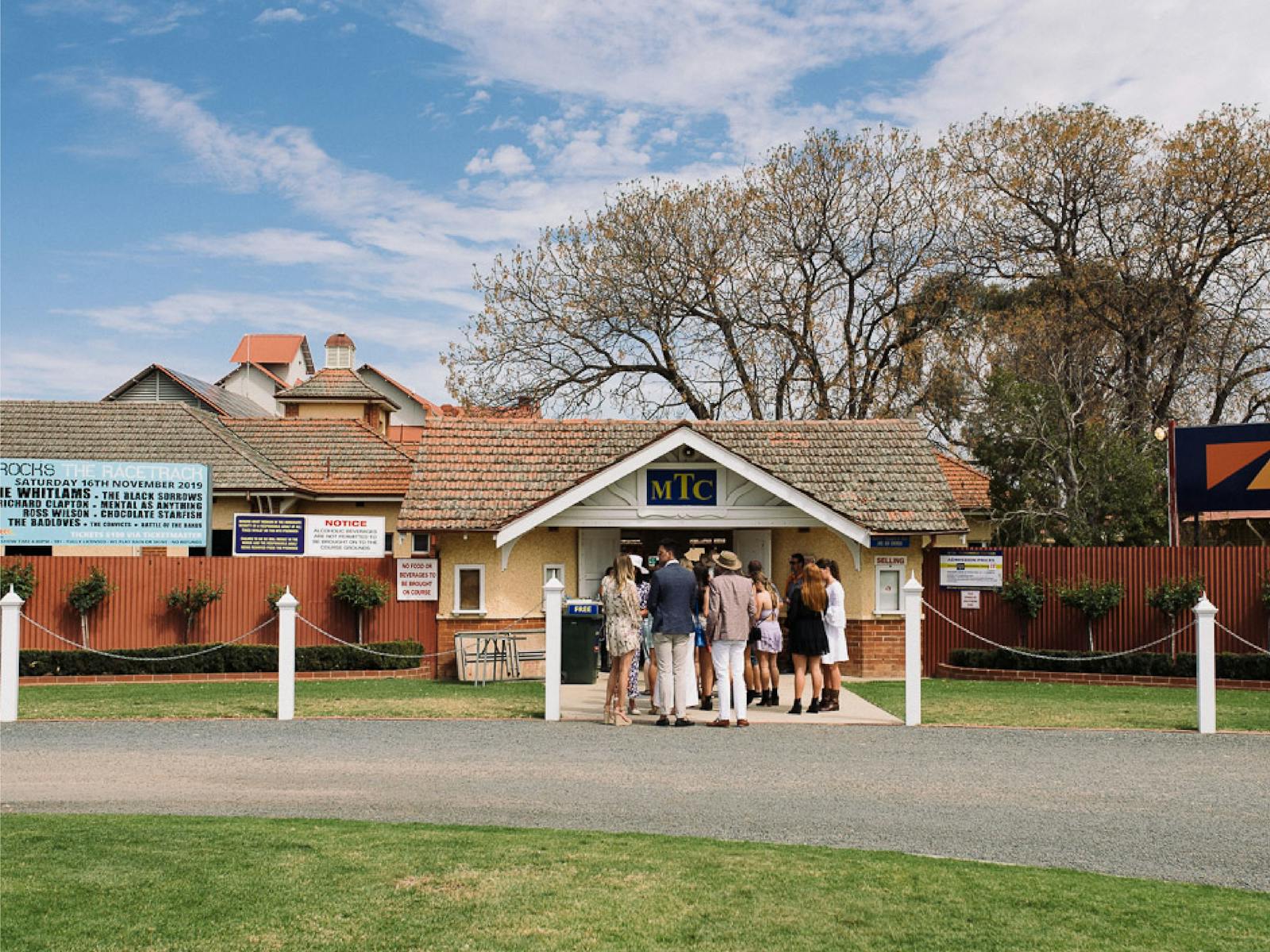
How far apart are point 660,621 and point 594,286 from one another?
21340mm

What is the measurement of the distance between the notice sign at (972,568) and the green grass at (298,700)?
23.6 feet

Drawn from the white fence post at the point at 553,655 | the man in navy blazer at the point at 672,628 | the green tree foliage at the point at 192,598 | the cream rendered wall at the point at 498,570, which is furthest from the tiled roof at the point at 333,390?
the man in navy blazer at the point at 672,628

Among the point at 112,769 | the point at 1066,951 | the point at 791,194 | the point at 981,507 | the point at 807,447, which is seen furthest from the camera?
the point at 791,194

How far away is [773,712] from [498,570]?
7.29 metres

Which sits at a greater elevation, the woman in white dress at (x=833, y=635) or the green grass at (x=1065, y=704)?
the woman in white dress at (x=833, y=635)

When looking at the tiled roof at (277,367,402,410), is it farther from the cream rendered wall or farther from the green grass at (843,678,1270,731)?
the green grass at (843,678,1270,731)

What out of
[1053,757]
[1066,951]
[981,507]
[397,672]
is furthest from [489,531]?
[1066,951]

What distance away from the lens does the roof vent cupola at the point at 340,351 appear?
156 feet

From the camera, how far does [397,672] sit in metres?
20.5

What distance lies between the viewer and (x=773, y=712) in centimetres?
1519

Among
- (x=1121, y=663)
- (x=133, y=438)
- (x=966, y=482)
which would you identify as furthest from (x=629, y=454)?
(x=133, y=438)

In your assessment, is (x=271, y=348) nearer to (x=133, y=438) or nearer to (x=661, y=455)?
(x=133, y=438)

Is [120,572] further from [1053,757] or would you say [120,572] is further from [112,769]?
[1053,757]

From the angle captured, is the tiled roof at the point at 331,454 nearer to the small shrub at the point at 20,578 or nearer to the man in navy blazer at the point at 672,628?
the small shrub at the point at 20,578
